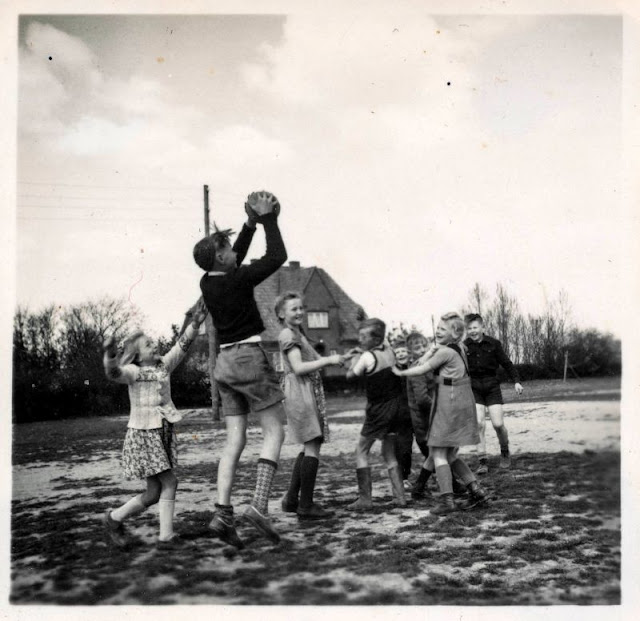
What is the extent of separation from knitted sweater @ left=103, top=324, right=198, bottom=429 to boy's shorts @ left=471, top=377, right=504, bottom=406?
2695 mm

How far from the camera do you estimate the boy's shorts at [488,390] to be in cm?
576

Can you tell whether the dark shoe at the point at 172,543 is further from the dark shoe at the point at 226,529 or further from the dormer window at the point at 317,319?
the dormer window at the point at 317,319

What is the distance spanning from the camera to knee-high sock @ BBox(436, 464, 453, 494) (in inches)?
180

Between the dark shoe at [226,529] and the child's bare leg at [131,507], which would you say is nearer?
the dark shoe at [226,529]

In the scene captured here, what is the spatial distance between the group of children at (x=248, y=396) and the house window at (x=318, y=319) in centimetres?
66

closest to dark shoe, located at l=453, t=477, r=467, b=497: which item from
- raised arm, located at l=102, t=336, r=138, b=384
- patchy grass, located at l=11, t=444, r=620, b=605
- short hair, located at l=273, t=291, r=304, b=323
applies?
patchy grass, located at l=11, t=444, r=620, b=605

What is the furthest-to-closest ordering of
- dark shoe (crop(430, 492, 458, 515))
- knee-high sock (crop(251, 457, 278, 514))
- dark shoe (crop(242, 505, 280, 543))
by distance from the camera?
dark shoe (crop(430, 492, 458, 515)) < knee-high sock (crop(251, 457, 278, 514)) < dark shoe (crop(242, 505, 280, 543))

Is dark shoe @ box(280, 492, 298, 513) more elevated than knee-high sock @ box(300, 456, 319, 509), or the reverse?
knee-high sock @ box(300, 456, 319, 509)

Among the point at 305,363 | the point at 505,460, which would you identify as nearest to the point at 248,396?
the point at 305,363

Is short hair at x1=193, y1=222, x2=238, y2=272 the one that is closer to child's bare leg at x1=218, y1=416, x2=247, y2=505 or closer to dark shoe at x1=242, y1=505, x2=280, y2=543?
child's bare leg at x1=218, y1=416, x2=247, y2=505

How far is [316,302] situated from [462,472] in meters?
1.58

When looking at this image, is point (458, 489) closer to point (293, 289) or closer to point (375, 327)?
point (375, 327)

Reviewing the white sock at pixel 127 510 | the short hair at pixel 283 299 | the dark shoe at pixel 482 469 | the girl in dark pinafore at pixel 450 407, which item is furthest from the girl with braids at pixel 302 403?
the dark shoe at pixel 482 469
